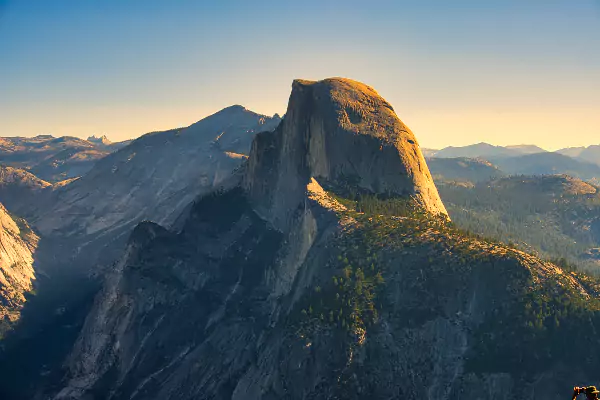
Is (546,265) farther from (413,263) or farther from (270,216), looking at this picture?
(270,216)

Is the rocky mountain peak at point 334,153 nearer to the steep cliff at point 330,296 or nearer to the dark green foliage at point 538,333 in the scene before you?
the steep cliff at point 330,296

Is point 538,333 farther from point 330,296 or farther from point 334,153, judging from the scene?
point 334,153

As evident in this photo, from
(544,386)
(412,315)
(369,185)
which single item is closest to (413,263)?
(412,315)

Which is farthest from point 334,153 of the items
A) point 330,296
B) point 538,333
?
point 538,333

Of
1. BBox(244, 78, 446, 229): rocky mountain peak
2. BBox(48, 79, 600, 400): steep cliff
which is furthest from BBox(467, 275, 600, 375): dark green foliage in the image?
BBox(244, 78, 446, 229): rocky mountain peak

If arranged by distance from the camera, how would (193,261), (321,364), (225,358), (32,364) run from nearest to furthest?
(321,364)
(225,358)
(193,261)
(32,364)

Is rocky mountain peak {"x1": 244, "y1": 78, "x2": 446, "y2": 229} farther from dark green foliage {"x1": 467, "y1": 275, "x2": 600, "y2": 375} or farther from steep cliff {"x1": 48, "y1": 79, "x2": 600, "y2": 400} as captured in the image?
dark green foliage {"x1": 467, "y1": 275, "x2": 600, "y2": 375}
